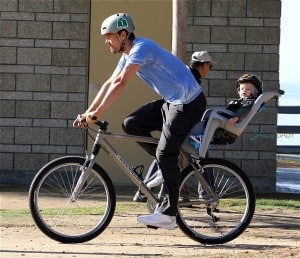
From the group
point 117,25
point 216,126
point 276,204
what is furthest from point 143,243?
point 276,204

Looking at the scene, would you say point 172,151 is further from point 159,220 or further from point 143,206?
point 143,206

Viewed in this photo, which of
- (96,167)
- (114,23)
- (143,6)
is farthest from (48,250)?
(143,6)

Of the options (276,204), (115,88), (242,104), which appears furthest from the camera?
(276,204)

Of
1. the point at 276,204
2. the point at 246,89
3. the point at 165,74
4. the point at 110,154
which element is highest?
the point at 165,74

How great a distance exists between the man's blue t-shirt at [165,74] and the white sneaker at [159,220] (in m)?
0.94

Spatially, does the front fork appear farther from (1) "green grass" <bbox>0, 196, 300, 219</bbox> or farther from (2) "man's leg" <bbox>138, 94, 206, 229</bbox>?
(1) "green grass" <bbox>0, 196, 300, 219</bbox>

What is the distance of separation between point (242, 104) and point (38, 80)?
17.3ft

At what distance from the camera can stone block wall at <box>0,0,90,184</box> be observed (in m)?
12.1

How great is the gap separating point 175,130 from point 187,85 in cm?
38

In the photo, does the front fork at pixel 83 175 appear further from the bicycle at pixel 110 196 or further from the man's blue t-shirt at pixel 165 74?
the man's blue t-shirt at pixel 165 74

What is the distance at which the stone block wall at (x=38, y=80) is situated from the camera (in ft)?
39.8

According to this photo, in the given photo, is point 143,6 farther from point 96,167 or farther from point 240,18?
point 96,167

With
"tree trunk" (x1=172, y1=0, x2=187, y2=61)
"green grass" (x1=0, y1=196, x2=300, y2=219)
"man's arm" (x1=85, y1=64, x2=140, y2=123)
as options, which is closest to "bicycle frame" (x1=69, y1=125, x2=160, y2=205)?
"man's arm" (x1=85, y1=64, x2=140, y2=123)

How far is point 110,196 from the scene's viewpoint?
274 inches
